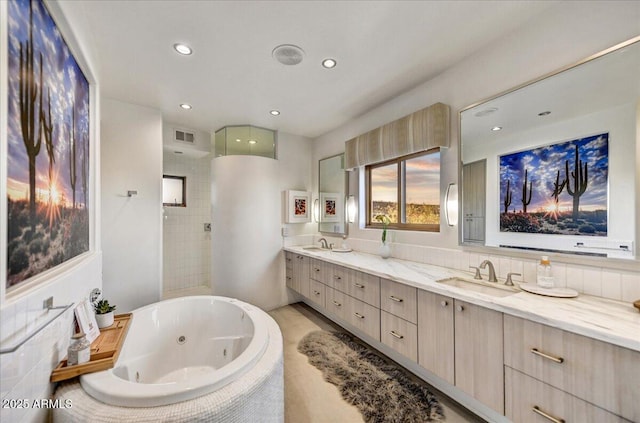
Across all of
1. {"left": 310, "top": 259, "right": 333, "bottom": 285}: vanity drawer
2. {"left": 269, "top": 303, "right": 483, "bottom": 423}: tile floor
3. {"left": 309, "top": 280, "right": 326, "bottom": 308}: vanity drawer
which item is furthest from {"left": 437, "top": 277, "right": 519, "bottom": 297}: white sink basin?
{"left": 309, "top": 280, "right": 326, "bottom": 308}: vanity drawer

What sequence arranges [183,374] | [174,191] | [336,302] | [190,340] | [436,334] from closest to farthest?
[436,334]
[183,374]
[190,340]
[336,302]
[174,191]

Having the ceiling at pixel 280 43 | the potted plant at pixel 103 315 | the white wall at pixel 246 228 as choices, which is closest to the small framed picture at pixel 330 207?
the white wall at pixel 246 228

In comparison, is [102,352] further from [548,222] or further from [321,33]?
[548,222]

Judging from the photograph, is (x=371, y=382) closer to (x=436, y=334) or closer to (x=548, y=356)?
(x=436, y=334)

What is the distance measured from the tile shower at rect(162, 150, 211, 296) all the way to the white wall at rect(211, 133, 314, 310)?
1174 millimetres

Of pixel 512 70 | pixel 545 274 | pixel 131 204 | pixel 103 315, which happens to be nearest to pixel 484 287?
pixel 545 274

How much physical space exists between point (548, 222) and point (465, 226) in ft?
1.75

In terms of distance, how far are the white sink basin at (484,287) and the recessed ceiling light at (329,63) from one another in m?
1.93

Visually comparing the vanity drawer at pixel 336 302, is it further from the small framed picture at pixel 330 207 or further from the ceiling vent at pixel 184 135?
the ceiling vent at pixel 184 135

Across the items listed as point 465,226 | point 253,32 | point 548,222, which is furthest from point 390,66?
point 548,222

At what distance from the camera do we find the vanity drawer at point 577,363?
973mm

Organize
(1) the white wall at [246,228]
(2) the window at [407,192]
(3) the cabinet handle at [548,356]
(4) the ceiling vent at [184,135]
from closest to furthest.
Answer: (3) the cabinet handle at [548,356]
(2) the window at [407,192]
(1) the white wall at [246,228]
(4) the ceiling vent at [184,135]

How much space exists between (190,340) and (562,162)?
3.11 m

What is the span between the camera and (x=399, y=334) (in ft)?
6.32
